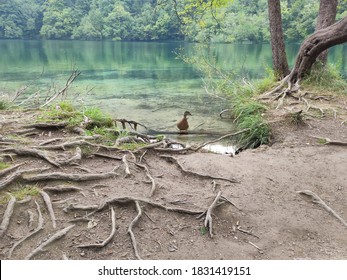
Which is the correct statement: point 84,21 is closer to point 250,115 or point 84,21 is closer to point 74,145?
point 250,115

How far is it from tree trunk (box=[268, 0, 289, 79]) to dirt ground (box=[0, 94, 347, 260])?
7256 mm

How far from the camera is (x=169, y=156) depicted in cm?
648

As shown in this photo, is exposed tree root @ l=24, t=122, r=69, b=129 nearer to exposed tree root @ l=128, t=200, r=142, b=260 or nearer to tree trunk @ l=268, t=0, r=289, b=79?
exposed tree root @ l=128, t=200, r=142, b=260

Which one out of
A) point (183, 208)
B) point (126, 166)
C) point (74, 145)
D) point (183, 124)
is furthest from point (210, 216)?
point (183, 124)

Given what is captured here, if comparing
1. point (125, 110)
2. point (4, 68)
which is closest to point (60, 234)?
point (125, 110)

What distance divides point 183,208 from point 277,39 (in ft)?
33.2

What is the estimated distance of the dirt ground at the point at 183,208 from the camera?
3951mm

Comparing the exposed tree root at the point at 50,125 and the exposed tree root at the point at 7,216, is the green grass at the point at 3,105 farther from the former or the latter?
the exposed tree root at the point at 7,216

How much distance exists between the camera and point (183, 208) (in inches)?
184

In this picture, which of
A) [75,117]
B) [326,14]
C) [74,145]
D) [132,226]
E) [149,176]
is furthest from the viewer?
[326,14]

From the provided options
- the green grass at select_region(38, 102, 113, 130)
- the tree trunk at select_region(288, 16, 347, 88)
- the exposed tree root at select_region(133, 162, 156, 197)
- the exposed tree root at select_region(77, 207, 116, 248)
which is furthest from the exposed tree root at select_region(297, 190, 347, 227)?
the tree trunk at select_region(288, 16, 347, 88)

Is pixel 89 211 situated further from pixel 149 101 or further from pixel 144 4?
pixel 144 4

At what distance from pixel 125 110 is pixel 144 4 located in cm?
6072

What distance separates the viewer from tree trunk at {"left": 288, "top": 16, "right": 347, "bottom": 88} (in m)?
9.01
